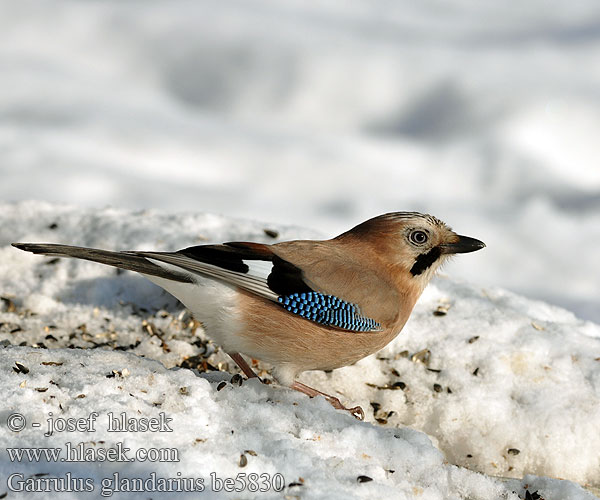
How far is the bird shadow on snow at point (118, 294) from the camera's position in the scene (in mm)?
4766

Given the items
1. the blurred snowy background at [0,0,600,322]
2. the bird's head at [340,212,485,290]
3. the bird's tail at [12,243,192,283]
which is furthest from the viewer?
the blurred snowy background at [0,0,600,322]

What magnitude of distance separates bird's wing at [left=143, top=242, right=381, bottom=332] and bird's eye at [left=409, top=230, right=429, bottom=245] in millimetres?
517

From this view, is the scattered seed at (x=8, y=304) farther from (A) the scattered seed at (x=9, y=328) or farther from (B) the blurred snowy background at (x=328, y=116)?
(B) the blurred snowy background at (x=328, y=116)

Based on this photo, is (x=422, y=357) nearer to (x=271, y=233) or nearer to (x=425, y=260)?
(x=425, y=260)

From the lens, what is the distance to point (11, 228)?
5422 mm

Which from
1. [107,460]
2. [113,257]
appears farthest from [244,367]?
[107,460]

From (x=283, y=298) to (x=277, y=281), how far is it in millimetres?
94

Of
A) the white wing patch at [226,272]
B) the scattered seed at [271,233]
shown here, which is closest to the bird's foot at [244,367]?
the white wing patch at [226,272]

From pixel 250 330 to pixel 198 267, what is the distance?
0.37 m

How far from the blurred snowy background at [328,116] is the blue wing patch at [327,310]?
3.86 metres

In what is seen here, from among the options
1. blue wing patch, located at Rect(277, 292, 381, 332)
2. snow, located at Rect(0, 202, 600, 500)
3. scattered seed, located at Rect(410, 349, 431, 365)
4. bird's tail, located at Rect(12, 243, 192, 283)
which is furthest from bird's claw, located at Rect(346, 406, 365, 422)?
bird's tail, located at Rect(12, 243, 192, 283)

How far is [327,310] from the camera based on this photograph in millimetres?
3615

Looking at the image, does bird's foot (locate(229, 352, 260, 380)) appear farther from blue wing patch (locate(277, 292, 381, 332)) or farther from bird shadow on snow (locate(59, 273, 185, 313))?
bird shadow on snow (locate(59, 273, 185, 313))

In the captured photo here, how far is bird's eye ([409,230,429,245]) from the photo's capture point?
400 cm
